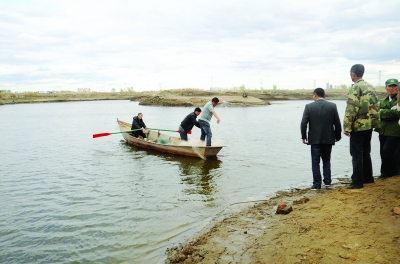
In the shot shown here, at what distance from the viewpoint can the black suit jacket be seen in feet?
21.8

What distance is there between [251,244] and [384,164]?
4.36m

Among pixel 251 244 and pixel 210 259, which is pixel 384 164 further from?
pixel 210 259

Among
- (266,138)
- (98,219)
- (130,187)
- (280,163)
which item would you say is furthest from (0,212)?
(266,138)

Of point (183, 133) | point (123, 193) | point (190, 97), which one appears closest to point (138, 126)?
point (183, 133)

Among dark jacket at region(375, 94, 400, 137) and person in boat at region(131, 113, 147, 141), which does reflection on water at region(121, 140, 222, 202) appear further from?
dark jacket at region(375, 94, 400, 137)

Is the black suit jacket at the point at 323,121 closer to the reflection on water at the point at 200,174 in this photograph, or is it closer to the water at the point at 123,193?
the water at the point at 123,193

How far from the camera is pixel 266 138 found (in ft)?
59.1

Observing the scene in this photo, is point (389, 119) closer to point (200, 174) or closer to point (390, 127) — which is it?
point (390, 127)

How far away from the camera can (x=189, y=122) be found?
512 inches

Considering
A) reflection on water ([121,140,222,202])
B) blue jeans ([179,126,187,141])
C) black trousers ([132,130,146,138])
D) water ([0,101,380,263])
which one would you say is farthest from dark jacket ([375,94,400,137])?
black trousers ([132,130,146,138])

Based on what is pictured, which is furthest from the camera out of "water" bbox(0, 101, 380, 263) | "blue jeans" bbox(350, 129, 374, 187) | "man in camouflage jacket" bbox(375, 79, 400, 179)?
"man in camouflage jacket" bbox(375, 79, 400, 179)

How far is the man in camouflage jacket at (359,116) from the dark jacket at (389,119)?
87cm

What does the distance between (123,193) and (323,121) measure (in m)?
5.26

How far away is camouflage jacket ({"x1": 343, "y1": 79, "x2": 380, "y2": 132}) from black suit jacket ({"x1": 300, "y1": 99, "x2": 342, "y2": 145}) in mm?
668
